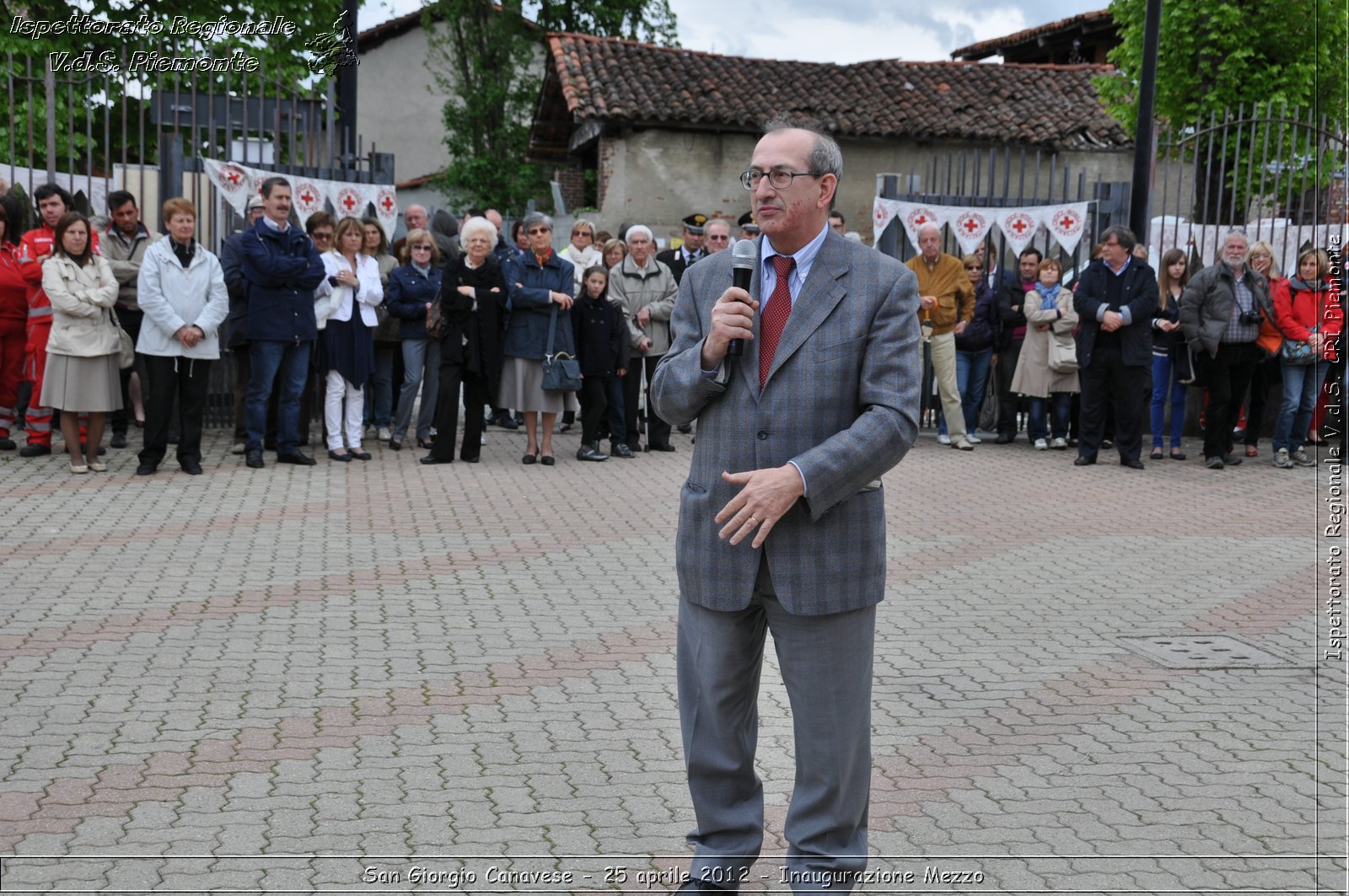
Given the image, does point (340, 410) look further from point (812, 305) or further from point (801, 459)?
point (801, 459)

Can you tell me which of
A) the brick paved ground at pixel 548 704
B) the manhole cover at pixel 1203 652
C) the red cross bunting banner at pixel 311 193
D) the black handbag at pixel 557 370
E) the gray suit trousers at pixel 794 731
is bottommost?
the brick paved ground at pixel 548 704

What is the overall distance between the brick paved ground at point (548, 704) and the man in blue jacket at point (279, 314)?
5.06ft

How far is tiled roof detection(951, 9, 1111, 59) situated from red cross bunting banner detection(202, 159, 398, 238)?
3294 centimetres

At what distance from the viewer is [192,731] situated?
16.7 feet

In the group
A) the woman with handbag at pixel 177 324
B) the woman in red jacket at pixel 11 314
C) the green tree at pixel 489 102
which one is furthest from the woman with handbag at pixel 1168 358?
the green tree at pixel 489 102

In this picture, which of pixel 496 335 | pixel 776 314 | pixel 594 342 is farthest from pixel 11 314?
pixel 776 314

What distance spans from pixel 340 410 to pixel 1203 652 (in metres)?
8.06

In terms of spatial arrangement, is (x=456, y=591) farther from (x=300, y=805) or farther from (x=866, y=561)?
(x=866, y=561)

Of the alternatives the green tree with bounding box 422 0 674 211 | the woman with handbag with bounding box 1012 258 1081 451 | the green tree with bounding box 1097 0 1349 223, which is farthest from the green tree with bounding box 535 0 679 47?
the woman with handbag with bounding box 1012 258 1081 451

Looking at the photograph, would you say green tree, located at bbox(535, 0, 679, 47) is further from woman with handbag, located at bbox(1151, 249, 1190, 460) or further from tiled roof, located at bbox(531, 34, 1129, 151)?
woman with handbag, located at bbox(1151, 249, 1190, 460)

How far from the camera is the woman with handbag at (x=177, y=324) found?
35.5ft

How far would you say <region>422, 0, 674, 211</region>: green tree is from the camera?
115ft

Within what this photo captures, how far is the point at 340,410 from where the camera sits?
12.3m

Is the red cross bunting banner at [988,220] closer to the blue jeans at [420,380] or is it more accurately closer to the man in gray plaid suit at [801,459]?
the blue jeans at [420,380]
